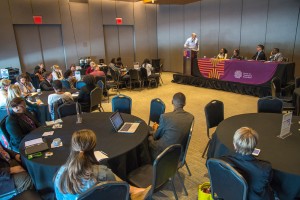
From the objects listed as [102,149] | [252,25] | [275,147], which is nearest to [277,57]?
[252,25]

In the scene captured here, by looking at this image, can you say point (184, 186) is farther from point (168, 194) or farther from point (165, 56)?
point (165, 56)

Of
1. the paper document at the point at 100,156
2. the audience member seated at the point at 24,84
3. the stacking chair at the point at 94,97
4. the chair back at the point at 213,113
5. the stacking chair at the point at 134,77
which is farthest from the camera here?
the stacking chair at the point at 134,77

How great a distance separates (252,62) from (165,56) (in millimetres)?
6744

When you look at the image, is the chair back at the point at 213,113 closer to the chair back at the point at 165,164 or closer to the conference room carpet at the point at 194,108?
the conference room carpet at the point at 194,108

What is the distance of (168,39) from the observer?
12875mm

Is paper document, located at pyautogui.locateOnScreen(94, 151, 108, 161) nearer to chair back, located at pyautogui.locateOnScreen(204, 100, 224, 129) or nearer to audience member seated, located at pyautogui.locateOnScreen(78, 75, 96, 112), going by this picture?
chair back, located at pyautogui.locateOnScreen(204, 100, 224, 129)

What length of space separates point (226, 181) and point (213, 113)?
1.71 meters

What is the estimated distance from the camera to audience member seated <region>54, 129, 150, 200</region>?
1.57 m

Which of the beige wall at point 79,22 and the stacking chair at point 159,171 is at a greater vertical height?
the beige wall at point 79,22

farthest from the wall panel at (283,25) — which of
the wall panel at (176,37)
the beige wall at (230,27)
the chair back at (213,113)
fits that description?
the chair back at (213,113)

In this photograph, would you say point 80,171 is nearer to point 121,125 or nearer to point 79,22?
point 121,125

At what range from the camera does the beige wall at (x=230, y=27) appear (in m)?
8.20

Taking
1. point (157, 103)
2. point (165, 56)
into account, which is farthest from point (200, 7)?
point (157, 103)

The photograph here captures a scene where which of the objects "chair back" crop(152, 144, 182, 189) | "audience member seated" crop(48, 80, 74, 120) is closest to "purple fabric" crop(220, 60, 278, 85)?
"audience member seated" crop(48, 80, 74, 120)
